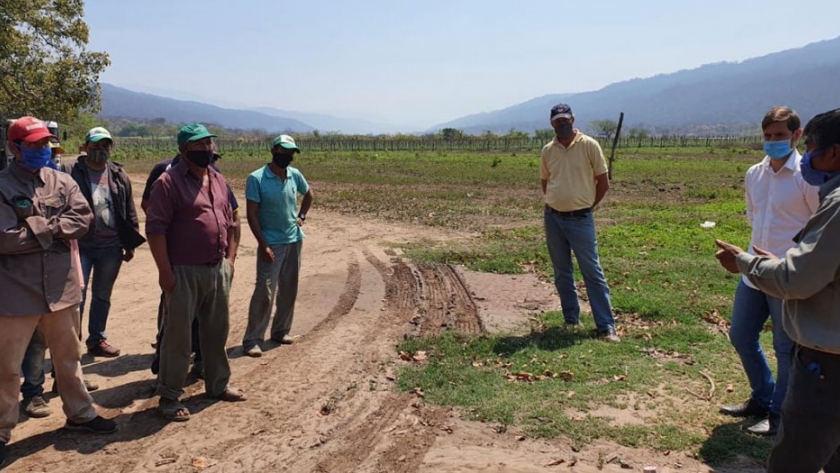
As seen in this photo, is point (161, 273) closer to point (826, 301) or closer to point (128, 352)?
point (128, 352)

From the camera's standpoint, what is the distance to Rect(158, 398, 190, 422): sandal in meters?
4.73

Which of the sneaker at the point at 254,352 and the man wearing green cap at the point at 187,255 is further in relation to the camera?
the sneaker at the point at 254,352

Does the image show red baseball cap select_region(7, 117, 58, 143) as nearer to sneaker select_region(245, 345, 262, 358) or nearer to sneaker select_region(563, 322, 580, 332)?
sneaker select_region(245, 345, 262, 358)

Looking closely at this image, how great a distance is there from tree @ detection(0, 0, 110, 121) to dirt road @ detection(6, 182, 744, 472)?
10366mm

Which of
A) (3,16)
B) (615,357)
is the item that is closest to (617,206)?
(615,357)

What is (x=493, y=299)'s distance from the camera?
823 centimetres

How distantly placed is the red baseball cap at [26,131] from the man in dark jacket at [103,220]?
1.56 metres

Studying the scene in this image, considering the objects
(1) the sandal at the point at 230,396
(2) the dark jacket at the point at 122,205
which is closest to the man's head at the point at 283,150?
(2) the dark jacket at the point at 122,205

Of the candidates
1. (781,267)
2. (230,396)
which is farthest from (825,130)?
(230,396)

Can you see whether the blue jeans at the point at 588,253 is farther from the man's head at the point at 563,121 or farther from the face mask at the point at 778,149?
the face mask at the point at 778,149

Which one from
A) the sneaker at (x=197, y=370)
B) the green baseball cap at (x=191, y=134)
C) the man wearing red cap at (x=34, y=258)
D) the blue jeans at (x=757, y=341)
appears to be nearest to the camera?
the man wearing red cap at (x=34, y=258)

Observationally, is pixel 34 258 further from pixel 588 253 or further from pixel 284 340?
pixel 588 253

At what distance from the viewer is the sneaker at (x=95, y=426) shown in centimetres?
446

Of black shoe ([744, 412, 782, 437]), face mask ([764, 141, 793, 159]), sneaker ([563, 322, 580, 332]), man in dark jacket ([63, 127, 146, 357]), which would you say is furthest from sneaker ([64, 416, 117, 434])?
face mask ([764, 141, 793, 159])
